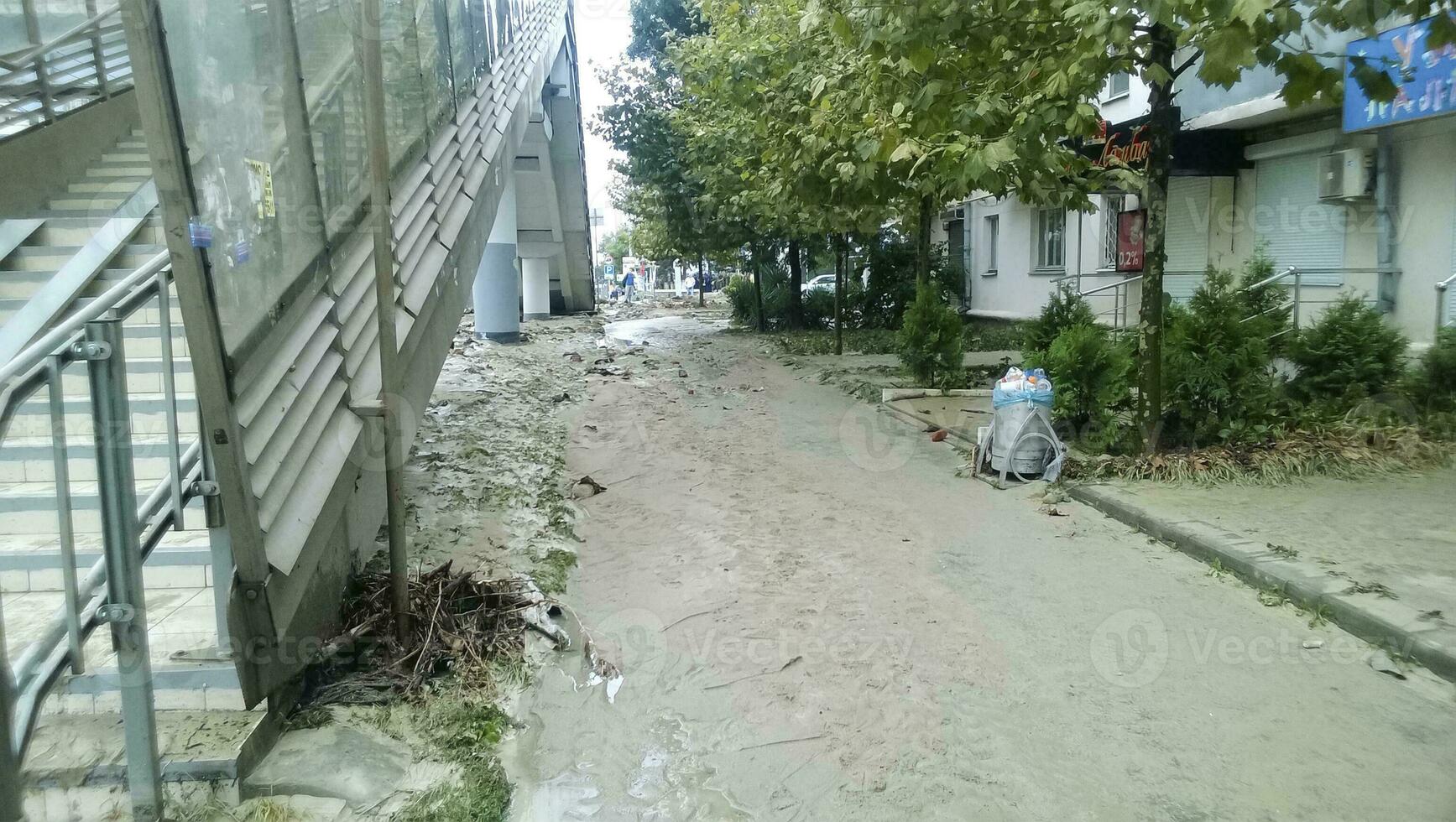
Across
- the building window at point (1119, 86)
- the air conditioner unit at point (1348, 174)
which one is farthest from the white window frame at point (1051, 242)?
the air conditioner unit at point (1348, 174)

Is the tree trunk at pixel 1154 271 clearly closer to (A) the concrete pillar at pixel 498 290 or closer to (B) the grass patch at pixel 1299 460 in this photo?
(B) the grass patch at pixel 1299 460

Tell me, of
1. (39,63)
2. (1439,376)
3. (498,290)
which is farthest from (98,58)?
(1439,376)

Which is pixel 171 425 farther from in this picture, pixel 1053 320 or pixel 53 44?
pixel 1053 320

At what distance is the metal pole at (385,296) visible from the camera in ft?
14.3

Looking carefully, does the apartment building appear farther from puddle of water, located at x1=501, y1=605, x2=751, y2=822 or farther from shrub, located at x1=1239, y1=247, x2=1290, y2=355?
puddle of water, located at x1=501, y1=605, x2=751, y2=822

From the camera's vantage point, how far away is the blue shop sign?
8.95 metres

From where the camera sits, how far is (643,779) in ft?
12.6

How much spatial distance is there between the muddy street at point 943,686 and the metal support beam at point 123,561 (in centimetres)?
129

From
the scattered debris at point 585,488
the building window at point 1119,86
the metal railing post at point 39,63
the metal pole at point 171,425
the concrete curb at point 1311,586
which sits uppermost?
the building window at point 1119,86

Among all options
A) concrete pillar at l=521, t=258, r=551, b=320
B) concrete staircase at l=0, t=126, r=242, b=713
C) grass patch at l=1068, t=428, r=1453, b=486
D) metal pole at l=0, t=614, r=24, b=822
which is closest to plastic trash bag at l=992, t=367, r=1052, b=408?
grass patch at l=1068, t=428, r=1453, b=486

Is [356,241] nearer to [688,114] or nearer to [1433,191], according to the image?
[1433,191]

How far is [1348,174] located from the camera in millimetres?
10867

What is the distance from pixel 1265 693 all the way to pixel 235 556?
173 inches

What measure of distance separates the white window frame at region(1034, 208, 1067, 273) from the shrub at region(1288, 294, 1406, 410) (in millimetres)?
10741
